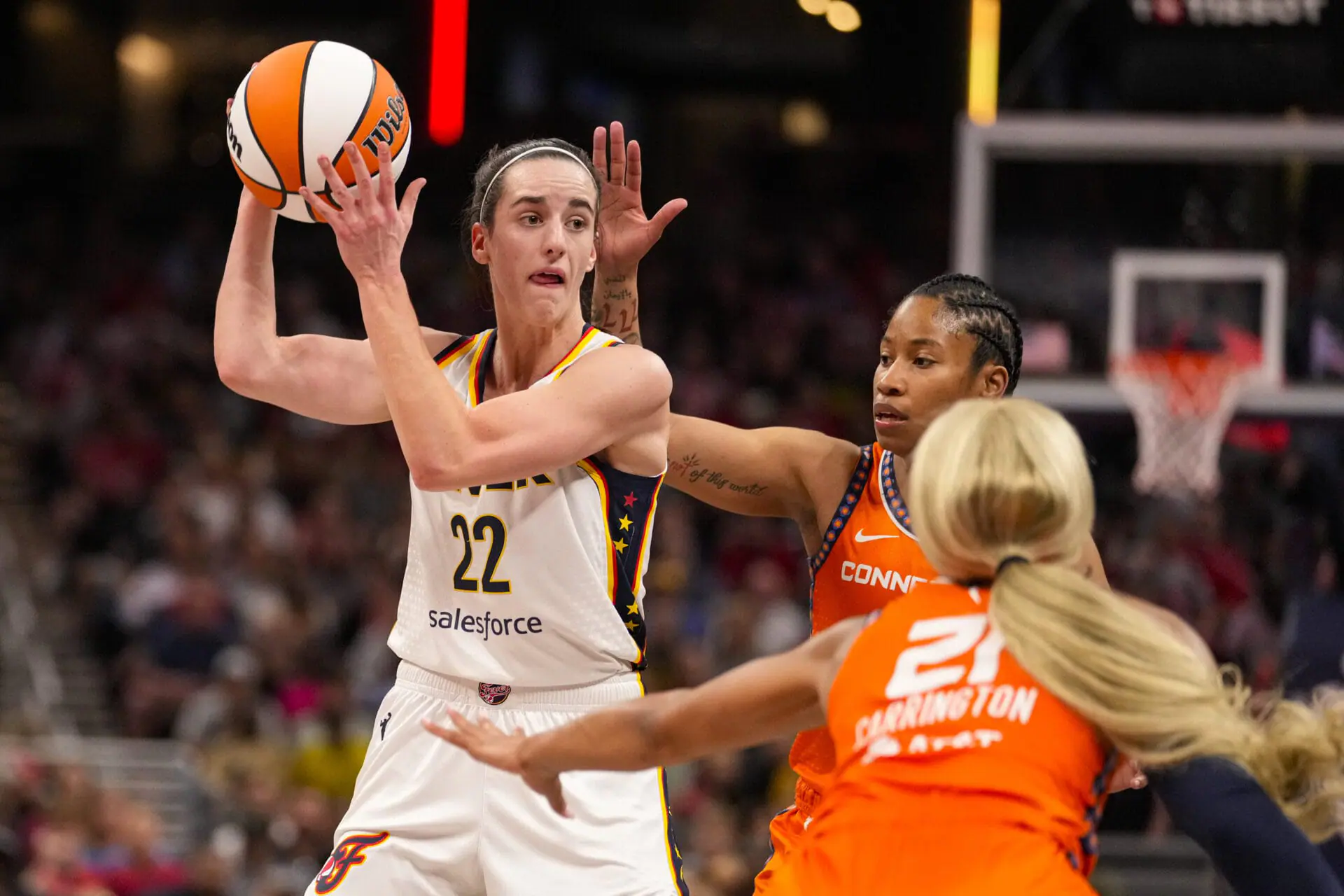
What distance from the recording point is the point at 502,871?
11.8 feet

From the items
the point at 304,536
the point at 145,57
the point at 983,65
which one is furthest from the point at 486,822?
the point at 145,57

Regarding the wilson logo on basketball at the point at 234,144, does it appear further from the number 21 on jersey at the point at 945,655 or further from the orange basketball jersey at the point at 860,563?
the number 21 on jersey at the point at 945,655

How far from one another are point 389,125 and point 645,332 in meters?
12.4

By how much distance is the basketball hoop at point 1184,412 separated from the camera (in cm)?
890

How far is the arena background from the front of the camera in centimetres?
916

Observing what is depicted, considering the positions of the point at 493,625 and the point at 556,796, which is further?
the point at 493,625

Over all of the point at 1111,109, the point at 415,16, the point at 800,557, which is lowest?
the point at 800,557

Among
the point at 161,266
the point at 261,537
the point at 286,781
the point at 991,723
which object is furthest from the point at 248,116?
the point at 161,266

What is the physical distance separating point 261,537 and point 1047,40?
23.6 ft

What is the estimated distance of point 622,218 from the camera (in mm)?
4645

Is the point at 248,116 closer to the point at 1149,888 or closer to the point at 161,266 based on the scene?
the point at 1149,888

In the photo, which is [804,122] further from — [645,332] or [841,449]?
[841,449]

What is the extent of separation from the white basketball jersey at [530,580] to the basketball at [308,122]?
74cm

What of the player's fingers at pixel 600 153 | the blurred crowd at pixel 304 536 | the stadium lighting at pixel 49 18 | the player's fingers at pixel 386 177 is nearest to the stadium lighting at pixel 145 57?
the stadium lighting at pixel 49 18
